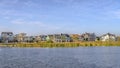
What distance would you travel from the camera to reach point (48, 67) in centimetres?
3522

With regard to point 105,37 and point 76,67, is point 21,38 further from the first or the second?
point 76,67

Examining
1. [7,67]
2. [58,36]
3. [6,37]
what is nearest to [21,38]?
[6,37]

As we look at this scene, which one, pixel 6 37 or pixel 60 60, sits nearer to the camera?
pixel 60 60

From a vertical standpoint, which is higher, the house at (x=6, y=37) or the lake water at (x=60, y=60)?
the house at (x=6, y=37)

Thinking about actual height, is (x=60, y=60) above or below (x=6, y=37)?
below

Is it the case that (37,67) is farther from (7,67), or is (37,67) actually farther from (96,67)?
(96,67)

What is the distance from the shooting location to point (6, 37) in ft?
630

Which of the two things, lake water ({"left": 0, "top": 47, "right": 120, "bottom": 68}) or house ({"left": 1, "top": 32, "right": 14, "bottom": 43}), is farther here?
house ({"left": 1, "top": 32, "right": 14, "bottom": 43})

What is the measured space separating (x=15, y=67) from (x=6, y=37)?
16009cm

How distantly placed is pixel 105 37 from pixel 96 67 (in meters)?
166

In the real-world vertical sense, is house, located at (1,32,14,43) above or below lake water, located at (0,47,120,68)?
above

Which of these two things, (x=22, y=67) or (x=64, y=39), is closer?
(x=22, y=67)

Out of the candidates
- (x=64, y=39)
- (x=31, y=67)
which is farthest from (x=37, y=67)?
(x=64, y=39)

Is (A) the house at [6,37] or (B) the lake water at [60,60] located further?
(A) the house at [6,37]
